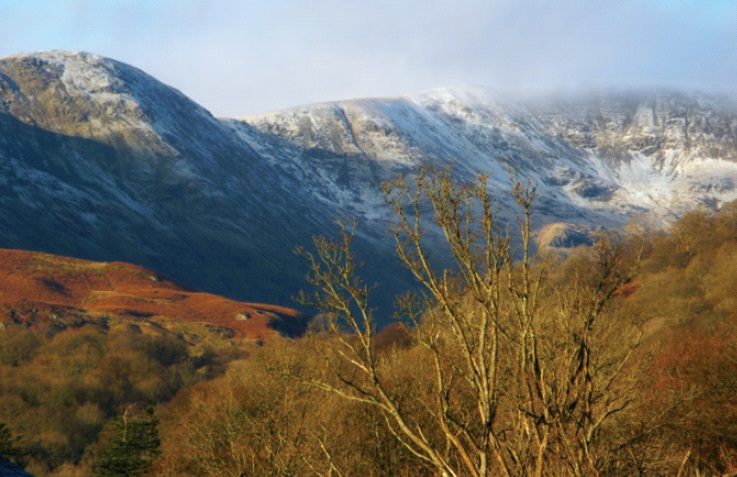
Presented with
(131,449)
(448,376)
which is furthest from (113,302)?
(448,376)

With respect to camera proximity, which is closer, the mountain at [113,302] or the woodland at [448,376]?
the woodland at [448,376]

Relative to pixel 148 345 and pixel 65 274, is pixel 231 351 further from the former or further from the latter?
pixel 65 274

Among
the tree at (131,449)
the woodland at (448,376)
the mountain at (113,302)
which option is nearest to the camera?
the woodland at (448,376)

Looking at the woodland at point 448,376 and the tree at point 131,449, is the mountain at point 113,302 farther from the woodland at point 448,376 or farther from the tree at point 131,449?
the tree at point 131,449

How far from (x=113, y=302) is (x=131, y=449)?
308 feet

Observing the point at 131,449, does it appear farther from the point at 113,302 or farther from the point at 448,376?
the point at 113,302

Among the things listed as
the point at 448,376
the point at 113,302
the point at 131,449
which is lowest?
the point at 113,302

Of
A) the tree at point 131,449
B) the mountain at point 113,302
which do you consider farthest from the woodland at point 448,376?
the mountain at point 113,302

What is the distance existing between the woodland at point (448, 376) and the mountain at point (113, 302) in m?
8.72

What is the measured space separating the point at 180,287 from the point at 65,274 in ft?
74.2

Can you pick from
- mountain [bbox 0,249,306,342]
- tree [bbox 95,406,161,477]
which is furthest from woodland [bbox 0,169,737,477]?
mountain [bbox 0,249,306,342]

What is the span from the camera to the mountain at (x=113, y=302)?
120 metres

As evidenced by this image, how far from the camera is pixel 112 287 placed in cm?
15000

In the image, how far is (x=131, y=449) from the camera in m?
49.2
